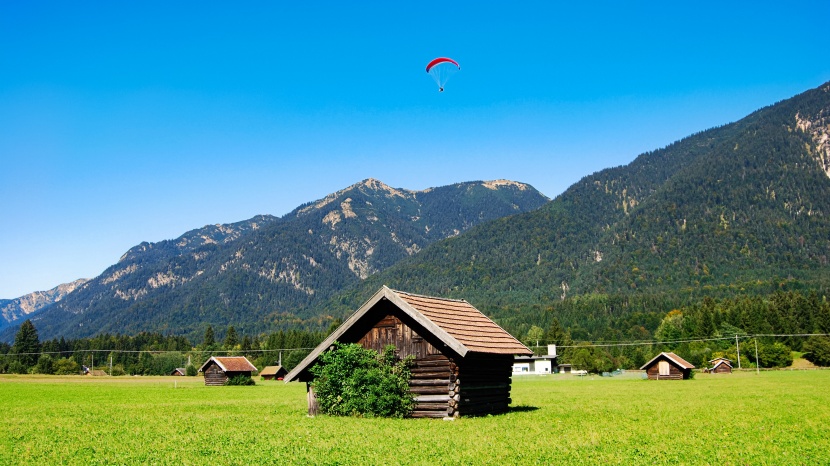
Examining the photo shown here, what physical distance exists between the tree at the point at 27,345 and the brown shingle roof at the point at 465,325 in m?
158

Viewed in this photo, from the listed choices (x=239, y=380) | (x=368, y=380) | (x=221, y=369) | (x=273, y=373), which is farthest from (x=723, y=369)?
(x=368, y=380)

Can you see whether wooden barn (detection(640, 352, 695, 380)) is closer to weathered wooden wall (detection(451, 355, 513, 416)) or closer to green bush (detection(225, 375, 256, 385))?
green bush (detection(225, 375, 256, 385))

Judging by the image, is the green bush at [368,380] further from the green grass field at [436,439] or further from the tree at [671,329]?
the tree at [671,329]

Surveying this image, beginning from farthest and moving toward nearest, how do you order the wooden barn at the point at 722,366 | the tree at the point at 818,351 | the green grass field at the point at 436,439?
the tree at the point at 818,351
the wooden barn at the point at 722,366
the green grass field at the point at 436,439

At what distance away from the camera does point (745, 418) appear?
92.6ft

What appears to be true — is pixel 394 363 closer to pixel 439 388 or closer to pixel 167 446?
pixel 439 388

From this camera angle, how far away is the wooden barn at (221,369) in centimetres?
8669

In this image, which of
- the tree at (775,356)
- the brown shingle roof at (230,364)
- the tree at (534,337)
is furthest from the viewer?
the tree at (534,337)

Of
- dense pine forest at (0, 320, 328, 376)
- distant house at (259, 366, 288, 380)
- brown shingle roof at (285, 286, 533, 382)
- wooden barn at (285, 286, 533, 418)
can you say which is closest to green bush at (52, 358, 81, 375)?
dense pine forest at (0, 320, 328, 376)

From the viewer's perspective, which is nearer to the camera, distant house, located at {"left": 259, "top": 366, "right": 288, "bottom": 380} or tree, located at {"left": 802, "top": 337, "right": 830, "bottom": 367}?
tree, located at {"left": 802, "top": 337, "right": 830, "bottom": 367}

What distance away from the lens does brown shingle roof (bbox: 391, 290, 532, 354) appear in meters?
26.7

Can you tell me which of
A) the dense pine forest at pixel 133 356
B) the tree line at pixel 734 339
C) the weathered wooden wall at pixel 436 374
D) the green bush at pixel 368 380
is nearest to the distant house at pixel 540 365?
the tree line at pixel 734 339

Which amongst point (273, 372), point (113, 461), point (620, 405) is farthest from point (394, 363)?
point (273, 372)

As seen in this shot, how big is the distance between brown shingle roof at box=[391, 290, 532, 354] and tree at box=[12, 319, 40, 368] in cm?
15839
